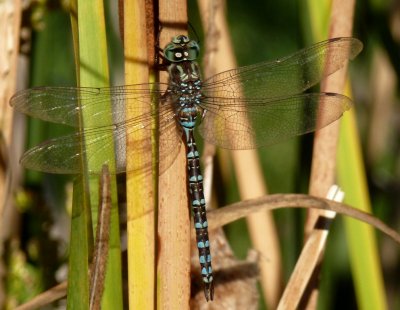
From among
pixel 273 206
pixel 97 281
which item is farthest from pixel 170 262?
pixel 273 206

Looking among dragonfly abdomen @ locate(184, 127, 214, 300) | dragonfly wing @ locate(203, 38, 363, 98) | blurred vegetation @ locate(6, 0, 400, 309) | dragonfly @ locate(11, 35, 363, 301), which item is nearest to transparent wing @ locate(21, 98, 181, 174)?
dragonfly @ locate(11, 35, 363, 301)

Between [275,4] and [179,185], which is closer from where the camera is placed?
[179,185]

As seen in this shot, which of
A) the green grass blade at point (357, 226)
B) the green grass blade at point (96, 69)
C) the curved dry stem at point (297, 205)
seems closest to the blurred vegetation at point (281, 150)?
the green grass blade at point (357, 226)

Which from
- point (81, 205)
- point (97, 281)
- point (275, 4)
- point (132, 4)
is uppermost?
point (275, 4)

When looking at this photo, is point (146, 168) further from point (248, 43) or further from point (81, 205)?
point (248, 43)

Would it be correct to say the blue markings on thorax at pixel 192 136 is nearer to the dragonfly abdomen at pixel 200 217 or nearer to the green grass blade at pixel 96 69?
the dragonfly abdomen at pixel 200 217

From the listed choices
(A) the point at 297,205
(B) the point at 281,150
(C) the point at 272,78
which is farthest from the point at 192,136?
(B) the point at 281,150

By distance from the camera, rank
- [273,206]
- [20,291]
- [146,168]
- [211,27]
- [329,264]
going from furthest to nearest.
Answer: [329,264]
[20,291]
[211,27]
[273,206]
[146,168]

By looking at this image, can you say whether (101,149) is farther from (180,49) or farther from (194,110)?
(194,110)
